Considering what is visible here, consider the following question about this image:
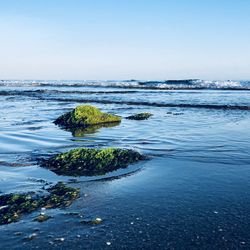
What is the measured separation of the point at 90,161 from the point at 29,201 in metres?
2.84

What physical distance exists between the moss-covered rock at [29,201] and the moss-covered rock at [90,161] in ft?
4.80

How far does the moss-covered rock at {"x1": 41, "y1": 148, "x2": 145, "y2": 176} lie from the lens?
8.87 m

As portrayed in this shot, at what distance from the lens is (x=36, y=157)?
400 inches

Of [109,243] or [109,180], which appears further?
[109,180]

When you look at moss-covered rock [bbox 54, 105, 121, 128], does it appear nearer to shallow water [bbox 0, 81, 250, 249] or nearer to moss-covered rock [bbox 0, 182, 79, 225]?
shallow water [bbox 0, 81, 250, 249]

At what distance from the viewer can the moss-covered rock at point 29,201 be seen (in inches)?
244

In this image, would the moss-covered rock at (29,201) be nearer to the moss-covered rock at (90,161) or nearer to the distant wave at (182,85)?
the moss-covered rock at (90,161)

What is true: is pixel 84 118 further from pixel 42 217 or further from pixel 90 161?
pixel 42 217

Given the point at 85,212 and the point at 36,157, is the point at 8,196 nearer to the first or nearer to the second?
the point at 85,212

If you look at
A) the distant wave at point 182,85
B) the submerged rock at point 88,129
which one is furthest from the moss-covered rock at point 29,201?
the distant wave at point 182,85

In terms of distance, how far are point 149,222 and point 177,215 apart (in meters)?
0.54

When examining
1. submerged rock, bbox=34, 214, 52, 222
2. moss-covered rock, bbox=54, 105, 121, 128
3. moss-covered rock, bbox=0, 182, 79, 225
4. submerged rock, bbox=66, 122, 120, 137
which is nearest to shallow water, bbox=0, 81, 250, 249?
submerged rock, bbox=34, 214, 52, 222

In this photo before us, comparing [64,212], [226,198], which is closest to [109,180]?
[64,212]

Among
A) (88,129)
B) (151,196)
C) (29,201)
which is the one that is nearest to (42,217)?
(29,201)
